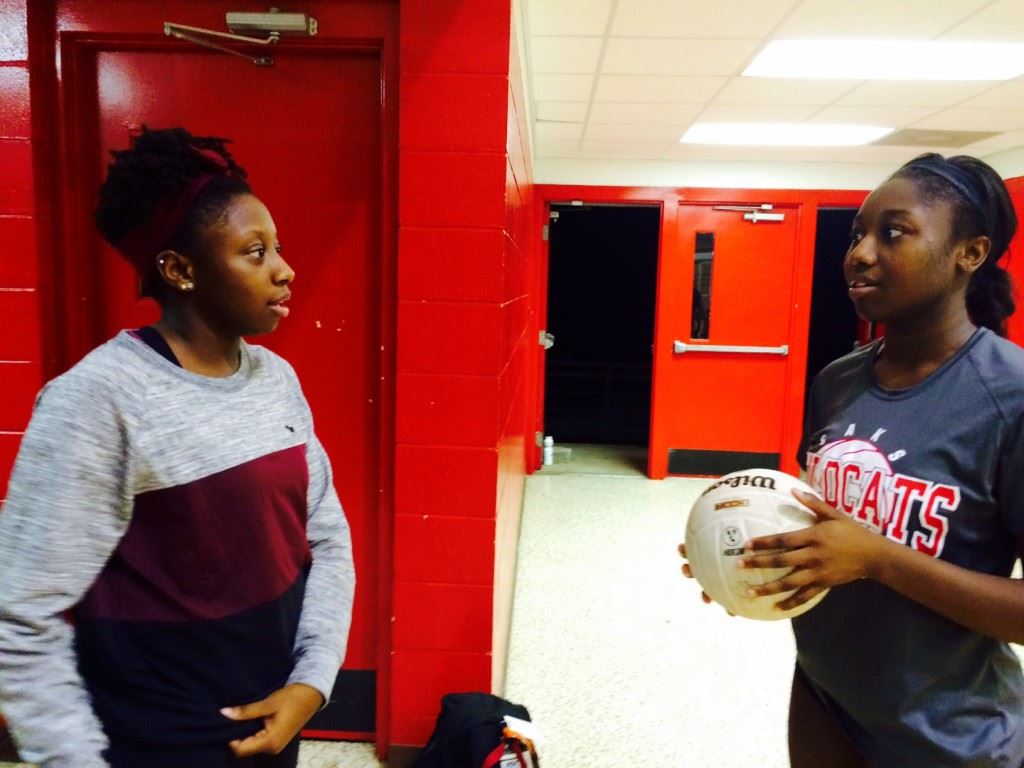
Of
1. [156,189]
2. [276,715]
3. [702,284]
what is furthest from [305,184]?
[702,284]

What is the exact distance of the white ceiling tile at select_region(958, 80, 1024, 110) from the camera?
3.65m

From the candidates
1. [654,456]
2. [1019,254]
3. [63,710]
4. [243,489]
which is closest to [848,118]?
[1019,254]

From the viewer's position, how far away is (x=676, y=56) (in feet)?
10.8

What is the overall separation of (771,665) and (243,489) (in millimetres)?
2596

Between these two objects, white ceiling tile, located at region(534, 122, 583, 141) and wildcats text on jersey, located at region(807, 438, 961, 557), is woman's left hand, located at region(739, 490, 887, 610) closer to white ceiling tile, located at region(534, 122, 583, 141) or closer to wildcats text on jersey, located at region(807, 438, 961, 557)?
wildcats text on jersey, located at region(807, 438, 961, 557)

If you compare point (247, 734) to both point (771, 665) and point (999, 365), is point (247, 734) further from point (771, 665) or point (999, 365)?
point (771, 665)

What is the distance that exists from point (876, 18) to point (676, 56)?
2.84 ft

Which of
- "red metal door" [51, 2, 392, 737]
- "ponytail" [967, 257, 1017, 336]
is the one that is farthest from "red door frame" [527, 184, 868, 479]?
"ponytail" [967, 257, 1017, 336]

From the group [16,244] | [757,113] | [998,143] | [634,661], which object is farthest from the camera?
[998,143]

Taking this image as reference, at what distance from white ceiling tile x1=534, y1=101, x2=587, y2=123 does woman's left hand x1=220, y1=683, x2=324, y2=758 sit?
3793 mm

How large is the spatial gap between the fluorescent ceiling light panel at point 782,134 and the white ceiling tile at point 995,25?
1442mm

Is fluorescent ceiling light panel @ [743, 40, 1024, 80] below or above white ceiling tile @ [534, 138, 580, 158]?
above

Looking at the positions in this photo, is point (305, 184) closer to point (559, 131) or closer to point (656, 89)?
point (656, 89)

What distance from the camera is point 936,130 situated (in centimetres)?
463
